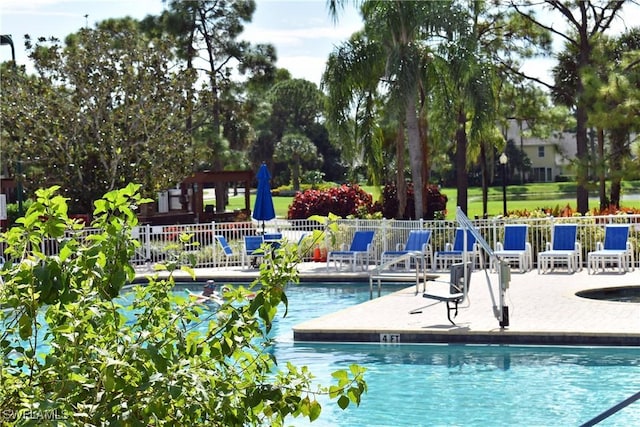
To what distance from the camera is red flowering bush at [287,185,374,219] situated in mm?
34188

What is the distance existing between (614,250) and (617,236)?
274 mm

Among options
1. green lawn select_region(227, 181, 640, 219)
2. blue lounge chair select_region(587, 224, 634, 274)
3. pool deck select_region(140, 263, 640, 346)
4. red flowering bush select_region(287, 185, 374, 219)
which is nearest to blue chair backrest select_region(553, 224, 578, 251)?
blue lounge chair select_region(587, 224, 634, 274)

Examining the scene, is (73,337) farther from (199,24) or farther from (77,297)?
(199,24)

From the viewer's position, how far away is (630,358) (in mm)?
12594

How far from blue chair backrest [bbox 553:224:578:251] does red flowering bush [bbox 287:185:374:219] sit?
45.0 feet

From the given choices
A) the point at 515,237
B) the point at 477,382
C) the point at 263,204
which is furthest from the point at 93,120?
the point at 477,382

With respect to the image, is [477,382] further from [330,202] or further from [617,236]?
[330,202]

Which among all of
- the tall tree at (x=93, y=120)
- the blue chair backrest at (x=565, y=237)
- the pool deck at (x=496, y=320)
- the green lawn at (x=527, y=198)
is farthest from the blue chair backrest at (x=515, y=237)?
the green lawn at (x=527, y=198)

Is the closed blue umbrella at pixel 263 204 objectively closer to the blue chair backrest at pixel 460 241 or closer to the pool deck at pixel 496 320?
the blue chair backrest at pixel 460 241

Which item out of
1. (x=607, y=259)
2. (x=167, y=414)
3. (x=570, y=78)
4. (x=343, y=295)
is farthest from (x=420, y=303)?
(x=570, y=78)

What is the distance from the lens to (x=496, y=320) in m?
14.6

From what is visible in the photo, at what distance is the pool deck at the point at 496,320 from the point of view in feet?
44.1

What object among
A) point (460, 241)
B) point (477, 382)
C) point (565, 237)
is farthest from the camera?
point (460, 241)

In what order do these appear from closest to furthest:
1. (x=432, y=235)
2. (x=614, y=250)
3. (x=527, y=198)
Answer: (x=614, y=250)
(x=432, y=235)
(x=527, y=198)
